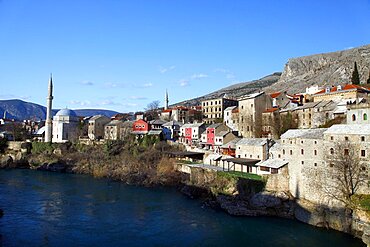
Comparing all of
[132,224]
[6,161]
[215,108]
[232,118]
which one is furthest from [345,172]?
[6,161]

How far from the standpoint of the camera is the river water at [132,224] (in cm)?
1889

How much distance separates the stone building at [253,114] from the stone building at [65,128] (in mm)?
32638

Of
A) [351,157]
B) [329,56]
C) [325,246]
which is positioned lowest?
[325,246]

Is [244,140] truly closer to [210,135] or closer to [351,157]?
[210,135]

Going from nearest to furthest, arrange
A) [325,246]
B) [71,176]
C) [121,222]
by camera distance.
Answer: [325,246] < [121,222] < [71,176]

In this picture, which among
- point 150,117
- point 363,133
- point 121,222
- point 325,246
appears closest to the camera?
point 325,246

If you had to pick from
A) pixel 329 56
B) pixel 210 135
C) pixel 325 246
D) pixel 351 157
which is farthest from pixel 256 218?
pixel 329 56

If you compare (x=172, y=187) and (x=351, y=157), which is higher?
(x=351, y=157)

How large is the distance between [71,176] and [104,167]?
438 cm

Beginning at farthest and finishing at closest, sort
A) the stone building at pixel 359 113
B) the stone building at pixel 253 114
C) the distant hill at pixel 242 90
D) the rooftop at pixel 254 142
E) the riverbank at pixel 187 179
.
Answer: the distant hill at pixel 242 90 → the stone building at pixel 253 114 → the rooftop at pixel 254 142 → the stone building at pixel 359 113 → the riverbank at pixel 187 179

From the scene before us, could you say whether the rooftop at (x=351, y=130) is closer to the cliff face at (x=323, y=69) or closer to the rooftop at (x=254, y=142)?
the rooftop at (x=254, y=142)

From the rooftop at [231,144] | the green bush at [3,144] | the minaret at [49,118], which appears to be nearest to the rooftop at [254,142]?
the rooftop at [231,144]

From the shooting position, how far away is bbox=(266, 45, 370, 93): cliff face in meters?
75.6

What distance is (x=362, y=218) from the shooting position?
19.3 meters
